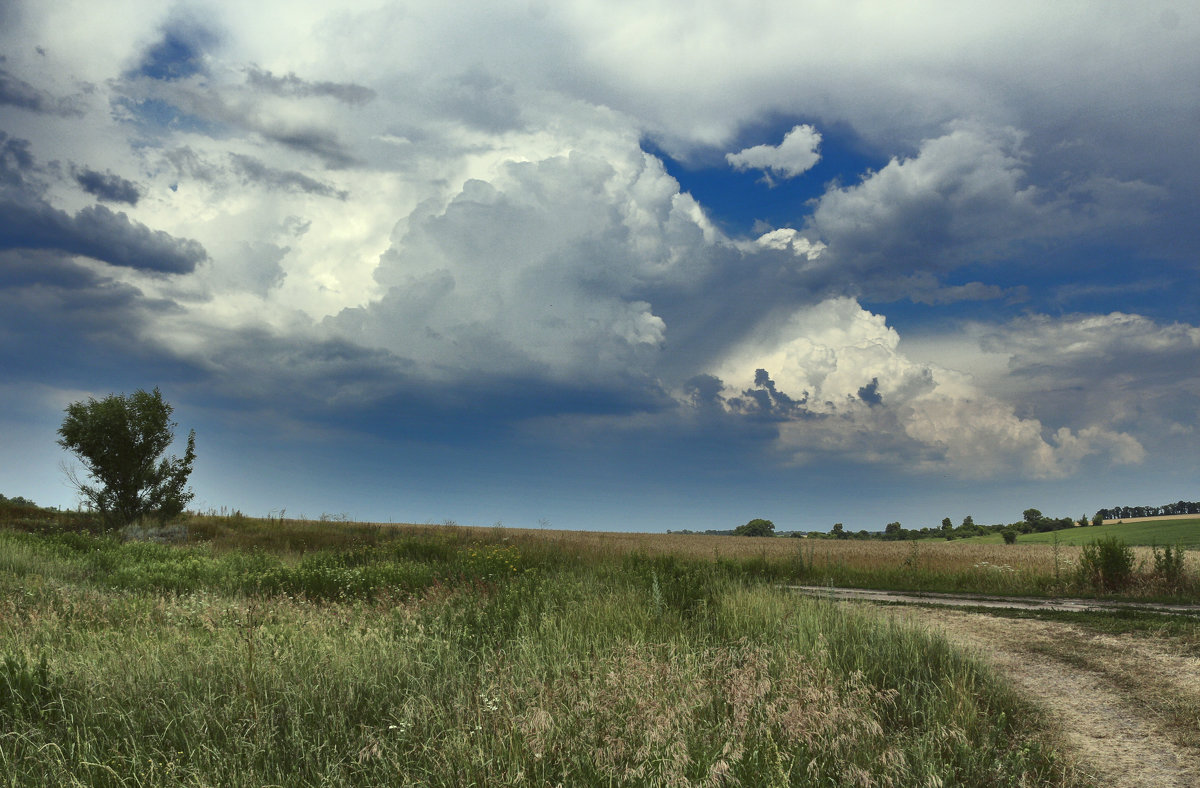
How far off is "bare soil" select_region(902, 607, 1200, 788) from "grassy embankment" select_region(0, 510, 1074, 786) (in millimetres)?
577

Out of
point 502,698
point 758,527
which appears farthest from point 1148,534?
point 502,698

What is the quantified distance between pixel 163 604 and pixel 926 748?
10870mm

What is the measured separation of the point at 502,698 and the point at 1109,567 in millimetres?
19316

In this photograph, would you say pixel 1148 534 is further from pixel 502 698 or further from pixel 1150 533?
pixel 502 698

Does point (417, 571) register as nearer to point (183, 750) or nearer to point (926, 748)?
point (183, 750)

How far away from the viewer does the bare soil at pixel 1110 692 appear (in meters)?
6.89

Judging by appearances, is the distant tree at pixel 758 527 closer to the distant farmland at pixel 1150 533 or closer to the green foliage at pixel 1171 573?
the distant farmland at pixel 1150 533

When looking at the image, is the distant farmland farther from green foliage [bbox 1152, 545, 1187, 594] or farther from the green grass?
green foliage [bbox 1152, 545, 1187, 594]

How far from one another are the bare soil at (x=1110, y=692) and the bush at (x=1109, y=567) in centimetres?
673

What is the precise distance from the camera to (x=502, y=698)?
18.5 feet

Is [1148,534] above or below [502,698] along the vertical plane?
below

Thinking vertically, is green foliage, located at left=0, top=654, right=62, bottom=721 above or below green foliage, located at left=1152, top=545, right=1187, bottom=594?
below

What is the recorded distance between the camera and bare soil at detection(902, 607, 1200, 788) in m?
6.89

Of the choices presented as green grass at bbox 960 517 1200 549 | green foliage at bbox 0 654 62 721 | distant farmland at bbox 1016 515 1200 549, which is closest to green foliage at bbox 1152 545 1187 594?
green foliage at bbox 0 654 62 721
